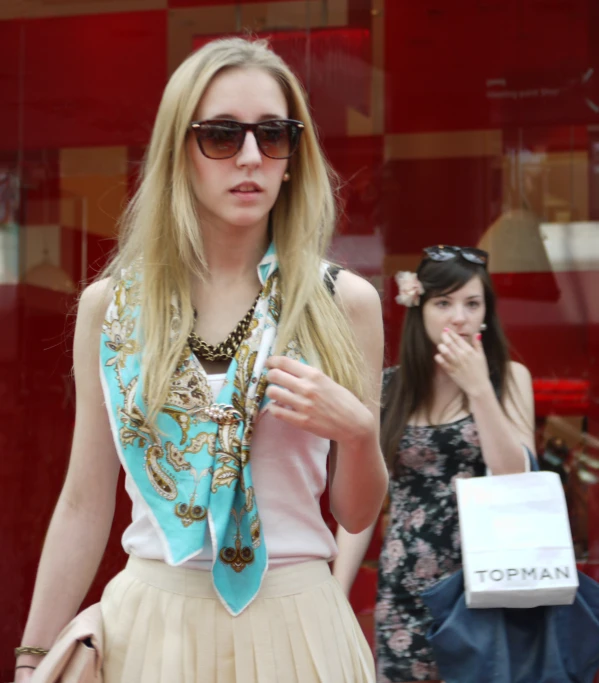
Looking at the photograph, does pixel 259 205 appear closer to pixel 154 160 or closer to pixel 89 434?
pixel 154 160

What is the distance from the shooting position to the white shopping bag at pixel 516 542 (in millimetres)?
3359

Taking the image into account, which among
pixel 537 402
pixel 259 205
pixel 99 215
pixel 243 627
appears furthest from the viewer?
pixel 99 215

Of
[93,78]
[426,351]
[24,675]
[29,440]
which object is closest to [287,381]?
[24,675]

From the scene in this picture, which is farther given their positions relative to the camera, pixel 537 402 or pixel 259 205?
pixel 537 402

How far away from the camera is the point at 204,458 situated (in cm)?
195

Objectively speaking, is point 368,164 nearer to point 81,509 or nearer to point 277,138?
point 277,138

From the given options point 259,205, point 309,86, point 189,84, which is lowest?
point 259,205

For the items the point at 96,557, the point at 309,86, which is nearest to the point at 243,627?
the point at 96,557

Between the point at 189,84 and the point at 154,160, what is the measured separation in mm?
158

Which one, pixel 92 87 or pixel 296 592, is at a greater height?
pixel 92 87

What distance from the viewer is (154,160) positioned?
2.17 m

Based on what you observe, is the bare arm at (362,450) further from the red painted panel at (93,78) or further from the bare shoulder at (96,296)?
the red painted panel at (93,78)

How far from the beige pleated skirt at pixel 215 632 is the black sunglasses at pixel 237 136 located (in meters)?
0.72

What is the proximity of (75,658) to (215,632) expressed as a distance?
23cm
